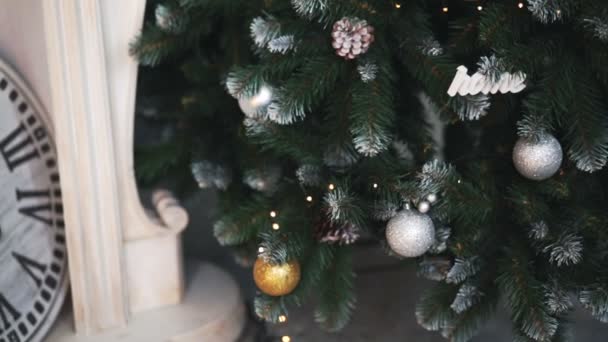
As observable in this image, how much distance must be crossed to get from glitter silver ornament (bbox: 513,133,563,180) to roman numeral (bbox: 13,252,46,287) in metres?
0.63

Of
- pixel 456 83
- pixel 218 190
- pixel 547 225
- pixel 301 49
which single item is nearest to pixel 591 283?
pixel 547 225

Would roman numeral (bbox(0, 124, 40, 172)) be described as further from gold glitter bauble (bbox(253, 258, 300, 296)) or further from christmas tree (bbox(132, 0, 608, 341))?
gold glitter bauble (bbox(253, 258, 300, 296))

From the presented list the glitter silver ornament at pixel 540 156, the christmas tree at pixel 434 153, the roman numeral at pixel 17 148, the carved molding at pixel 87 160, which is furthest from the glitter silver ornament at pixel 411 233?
the roman numeral at pixel 17 148

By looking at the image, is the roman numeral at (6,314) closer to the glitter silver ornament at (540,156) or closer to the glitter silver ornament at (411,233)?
the glitter silver ornament at (411,233)

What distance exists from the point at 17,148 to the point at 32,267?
6.3 inches

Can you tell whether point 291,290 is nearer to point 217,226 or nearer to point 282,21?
point 217,226

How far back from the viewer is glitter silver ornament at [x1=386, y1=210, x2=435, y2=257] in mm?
770

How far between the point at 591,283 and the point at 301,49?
16.8 inches

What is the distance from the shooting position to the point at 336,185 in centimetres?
80

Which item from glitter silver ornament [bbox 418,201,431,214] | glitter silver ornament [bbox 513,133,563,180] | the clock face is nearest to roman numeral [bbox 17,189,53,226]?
the clock face

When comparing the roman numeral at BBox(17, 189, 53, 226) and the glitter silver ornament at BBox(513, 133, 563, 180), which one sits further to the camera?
the roman numeral at BBox(17, 189, 53, 226)

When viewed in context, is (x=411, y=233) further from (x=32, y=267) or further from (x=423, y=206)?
(x=32, y=267)

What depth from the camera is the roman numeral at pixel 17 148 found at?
863 mm

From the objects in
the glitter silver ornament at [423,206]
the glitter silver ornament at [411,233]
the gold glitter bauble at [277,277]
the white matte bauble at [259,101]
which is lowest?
the gold glitter bauble at [277,277]
